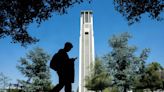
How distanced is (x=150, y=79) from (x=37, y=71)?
1592 centimetres

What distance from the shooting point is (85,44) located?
130 m

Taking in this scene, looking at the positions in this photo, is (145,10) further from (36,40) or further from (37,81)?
(37,81)

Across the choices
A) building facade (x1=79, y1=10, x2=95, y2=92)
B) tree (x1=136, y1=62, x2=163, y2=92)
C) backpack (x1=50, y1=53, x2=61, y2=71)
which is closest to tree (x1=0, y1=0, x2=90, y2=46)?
backpack (x1=50, y1=53, x2=61, y2=71)

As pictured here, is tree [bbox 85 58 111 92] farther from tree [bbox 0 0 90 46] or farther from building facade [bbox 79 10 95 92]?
building facade [bbox 79 10 95 92]

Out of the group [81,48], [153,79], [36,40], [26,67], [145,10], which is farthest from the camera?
[81,48]

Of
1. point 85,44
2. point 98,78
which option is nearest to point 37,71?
point 98,78

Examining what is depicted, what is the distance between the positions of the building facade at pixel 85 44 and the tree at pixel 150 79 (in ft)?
206

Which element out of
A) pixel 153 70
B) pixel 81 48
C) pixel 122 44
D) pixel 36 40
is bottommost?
pixel 36 40

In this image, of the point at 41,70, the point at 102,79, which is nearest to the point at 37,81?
the point at 41,70

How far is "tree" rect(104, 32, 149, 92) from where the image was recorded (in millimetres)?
53125

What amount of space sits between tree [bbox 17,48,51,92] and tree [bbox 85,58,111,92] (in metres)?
6.14

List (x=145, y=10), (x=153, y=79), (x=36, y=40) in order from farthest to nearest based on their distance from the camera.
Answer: (x=153, y=79) → (x=36, y=40) → (x=145, y=10)

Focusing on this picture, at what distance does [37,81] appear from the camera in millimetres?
53625

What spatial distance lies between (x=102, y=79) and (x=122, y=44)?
6.01 meters
